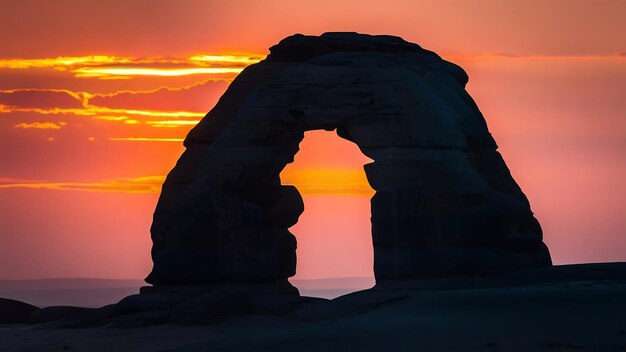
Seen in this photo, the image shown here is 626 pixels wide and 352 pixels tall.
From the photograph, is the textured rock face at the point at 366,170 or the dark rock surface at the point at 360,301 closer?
the dark rock surface at the point at 360,301

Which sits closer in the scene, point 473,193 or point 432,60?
point 473,193

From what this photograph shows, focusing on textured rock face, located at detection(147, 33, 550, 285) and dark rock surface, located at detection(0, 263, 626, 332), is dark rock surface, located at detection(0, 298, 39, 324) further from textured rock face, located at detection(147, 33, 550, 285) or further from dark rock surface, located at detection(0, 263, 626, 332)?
textured rock face, located at detection(147, 33, 550, 285)

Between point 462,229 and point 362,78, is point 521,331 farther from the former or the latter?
point 362,78

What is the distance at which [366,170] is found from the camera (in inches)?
1780

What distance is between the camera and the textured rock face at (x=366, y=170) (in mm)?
43750

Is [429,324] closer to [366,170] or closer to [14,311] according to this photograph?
[366,170]

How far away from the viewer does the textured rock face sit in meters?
43.8

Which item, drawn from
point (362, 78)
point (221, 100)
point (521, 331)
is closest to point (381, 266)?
point (362, 78)

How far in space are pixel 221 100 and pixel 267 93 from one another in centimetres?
316

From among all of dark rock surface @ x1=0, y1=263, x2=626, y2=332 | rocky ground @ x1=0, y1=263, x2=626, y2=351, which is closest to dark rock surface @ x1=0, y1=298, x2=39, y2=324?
dark rock surface @ x1=0, y1=263, x2=626, y2=332

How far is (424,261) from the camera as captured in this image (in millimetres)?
43375

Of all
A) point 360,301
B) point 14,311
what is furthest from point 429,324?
point 14,311

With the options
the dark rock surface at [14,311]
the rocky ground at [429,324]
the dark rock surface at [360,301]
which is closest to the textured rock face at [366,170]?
the dark rock surface at [360,301]

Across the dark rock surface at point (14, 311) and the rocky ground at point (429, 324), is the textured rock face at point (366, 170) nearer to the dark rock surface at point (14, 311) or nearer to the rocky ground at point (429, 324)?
the rocky ground at point (429, 324)
